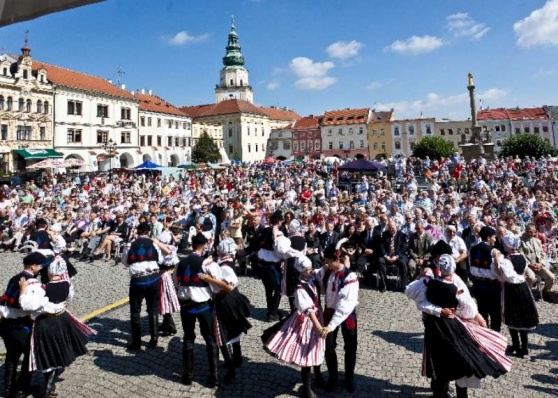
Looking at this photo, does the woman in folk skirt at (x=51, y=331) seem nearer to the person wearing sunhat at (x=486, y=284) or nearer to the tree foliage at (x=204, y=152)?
the person wearing sunhat at (x=486, y=284)

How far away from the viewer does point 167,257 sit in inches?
270

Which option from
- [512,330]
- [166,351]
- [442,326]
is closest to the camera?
[442,326]

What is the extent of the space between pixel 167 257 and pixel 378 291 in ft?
16.6

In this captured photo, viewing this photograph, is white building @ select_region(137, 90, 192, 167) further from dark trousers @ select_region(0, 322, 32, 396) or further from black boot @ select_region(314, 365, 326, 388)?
black boot @ select_region(314, 365, 326, 388)

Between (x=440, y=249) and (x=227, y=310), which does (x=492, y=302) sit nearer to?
(x=440, y=249)

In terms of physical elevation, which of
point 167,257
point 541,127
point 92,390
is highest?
point 541,127

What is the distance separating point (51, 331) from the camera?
189 inches

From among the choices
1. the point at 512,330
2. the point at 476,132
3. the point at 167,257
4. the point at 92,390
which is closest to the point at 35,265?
the point at 92,390

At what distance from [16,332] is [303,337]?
11.2 feet

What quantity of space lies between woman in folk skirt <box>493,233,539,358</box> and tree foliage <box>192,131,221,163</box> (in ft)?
210

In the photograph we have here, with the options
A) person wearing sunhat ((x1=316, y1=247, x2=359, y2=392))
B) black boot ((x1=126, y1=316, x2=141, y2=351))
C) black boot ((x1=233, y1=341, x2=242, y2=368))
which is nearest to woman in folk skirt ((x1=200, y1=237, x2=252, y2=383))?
black boot ((x1=233, y1=341, x2=242, y2=368))

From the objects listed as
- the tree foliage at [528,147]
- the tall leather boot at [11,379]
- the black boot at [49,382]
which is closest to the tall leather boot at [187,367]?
the black boot at [49,382]

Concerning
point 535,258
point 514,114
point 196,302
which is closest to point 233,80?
point 514,114

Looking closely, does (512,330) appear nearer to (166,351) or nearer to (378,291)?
(378,291)
